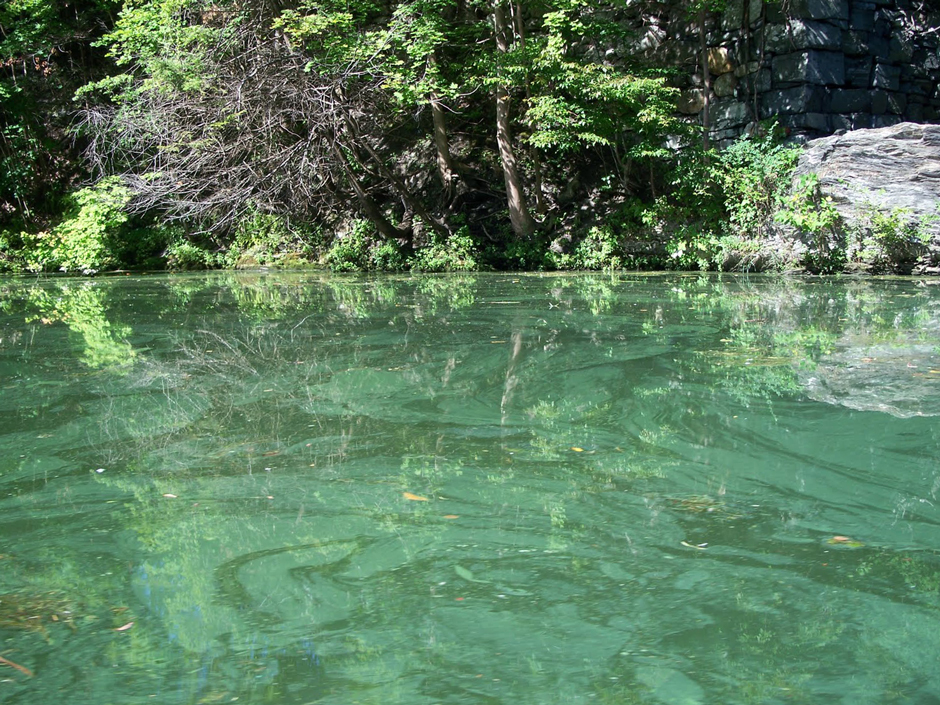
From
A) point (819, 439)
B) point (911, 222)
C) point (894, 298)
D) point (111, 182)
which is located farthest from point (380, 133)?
point (819, 439)

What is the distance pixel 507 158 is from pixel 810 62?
4346mm

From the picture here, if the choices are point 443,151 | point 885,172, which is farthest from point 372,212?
point 885,172

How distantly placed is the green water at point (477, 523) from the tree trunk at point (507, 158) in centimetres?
770

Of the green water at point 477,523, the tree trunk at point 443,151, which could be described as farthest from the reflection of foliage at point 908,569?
the tree trunk at point 443,151

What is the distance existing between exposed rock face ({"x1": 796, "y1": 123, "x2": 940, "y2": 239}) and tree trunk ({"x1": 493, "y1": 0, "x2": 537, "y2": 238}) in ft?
13.2

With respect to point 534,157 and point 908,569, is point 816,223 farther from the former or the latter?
point 908,569

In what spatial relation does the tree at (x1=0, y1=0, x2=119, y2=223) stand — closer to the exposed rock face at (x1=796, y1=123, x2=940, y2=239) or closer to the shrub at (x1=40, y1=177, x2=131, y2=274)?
the shrub at (x1=40, y1=177, x2=131, y2=274)

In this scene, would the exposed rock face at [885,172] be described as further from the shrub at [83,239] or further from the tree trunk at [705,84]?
the shrub at [83,239]

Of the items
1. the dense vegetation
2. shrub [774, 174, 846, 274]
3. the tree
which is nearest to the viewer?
shrub [774, 174, 846, 274]

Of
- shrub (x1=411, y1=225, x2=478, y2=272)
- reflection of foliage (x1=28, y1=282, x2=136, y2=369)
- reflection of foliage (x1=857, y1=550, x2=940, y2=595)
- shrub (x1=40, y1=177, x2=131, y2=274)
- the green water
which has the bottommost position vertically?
reflection of foliage (x1=857, y1=550, x2=940, y2=595)

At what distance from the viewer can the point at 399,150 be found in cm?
1552

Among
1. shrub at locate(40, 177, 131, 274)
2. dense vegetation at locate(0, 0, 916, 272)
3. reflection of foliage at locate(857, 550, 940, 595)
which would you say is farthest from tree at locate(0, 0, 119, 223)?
reflection of foliage at locate(857, 550, 940, 595)

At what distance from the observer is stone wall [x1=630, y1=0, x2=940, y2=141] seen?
41.4ft

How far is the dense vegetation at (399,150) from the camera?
12.0 meters
